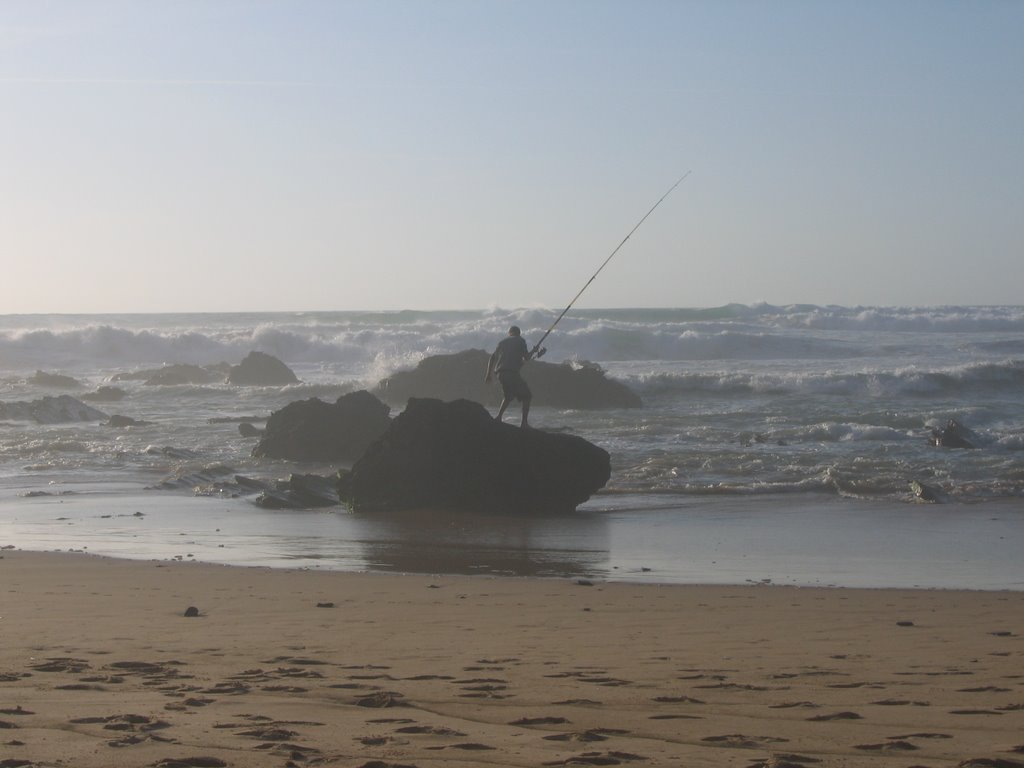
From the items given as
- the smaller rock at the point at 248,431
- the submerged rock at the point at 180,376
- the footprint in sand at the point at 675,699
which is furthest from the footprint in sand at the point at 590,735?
the submerged rock at the point at 180,376

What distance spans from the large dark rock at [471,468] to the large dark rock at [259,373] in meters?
23.5

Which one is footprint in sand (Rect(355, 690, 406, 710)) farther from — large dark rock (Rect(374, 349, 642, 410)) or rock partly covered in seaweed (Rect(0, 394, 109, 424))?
rock partly covered in seaweed (Rect(0, 394, 109, 424))

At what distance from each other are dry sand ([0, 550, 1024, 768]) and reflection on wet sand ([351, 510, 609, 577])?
106 centimetres

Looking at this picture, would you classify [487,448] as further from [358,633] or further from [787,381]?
[787,381]

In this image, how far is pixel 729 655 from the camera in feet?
18.2

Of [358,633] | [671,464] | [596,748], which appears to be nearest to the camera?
[596,748]

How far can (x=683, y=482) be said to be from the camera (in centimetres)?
1520

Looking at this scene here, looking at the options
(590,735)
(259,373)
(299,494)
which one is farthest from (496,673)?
(259,373)

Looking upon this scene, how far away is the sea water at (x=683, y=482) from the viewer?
31.9 ft

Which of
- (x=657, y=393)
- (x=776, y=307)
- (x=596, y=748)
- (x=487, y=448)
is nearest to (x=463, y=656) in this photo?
(x=596, y=748)

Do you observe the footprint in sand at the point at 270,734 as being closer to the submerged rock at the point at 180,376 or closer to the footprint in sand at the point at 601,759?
the footprint in sand at the point at 601,759

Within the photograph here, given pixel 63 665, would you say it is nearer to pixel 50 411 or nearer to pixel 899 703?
pixel 899 703

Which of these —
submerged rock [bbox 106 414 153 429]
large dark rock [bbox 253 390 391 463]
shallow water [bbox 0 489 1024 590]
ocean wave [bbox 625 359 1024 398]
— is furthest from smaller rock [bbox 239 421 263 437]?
ocean wave [bbox 625 359 1024 398]

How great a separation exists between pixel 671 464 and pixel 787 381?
47.0 feet
